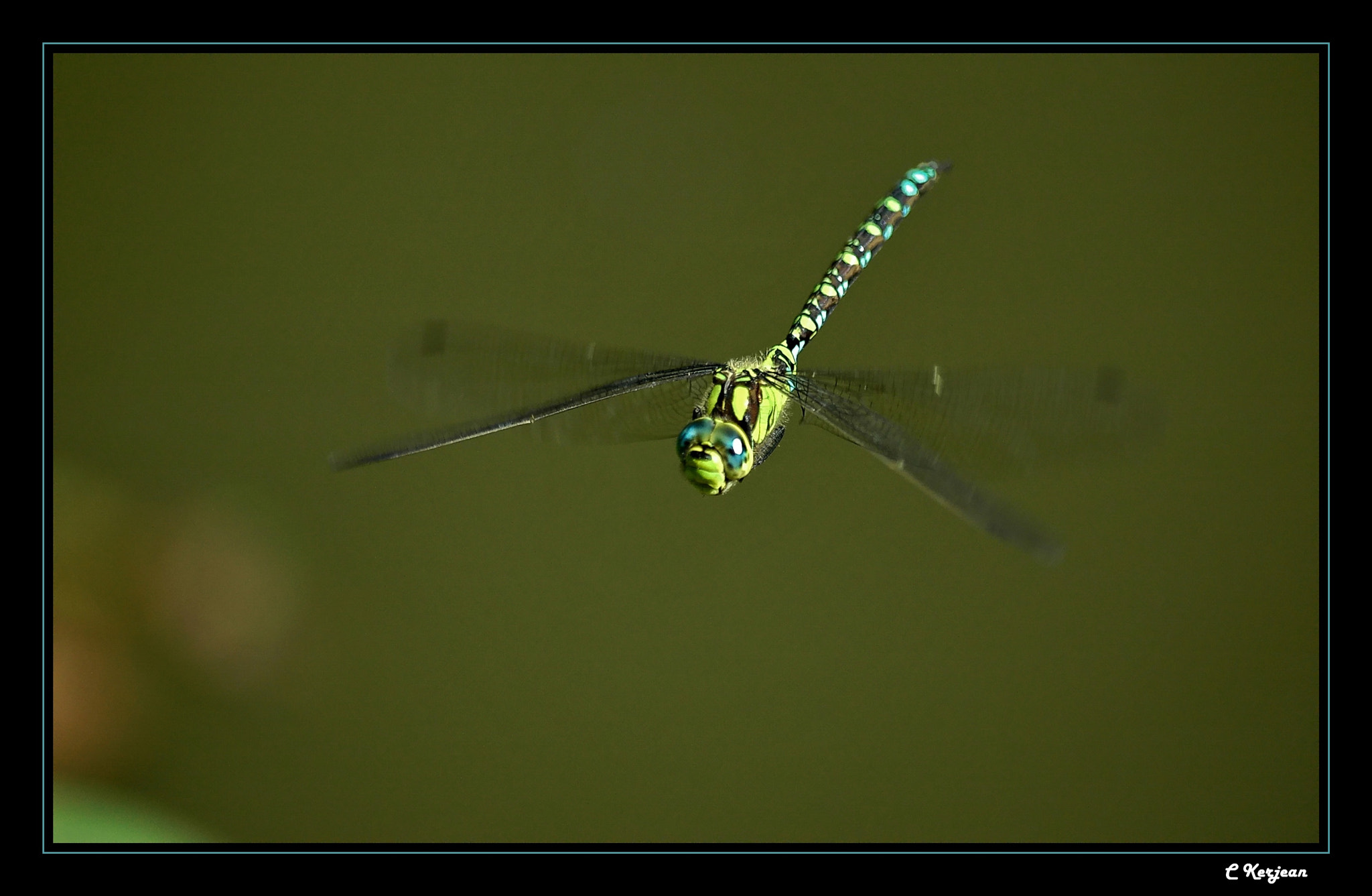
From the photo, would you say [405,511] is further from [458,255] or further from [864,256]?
[864,256]

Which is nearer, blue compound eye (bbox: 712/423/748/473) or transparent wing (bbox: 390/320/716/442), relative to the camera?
blue compound eye (bbox: 712/423/748/473)

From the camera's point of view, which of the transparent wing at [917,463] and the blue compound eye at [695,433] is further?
the blue compound eye at [695,433]

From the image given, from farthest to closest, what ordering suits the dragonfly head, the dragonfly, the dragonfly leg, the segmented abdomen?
the segmented abdomen
the dragonfly leg
the dragonfly head
the dragonfly

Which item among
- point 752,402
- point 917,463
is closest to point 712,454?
point 752,402

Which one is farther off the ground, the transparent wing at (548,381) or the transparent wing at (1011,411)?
the transparent wing at (548,381)

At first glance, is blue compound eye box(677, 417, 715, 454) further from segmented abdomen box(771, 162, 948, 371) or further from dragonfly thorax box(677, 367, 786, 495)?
segmented abdomen box(771, 162, 948, 371)

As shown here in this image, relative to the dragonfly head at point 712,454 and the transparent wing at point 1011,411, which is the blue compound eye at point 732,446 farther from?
the transparent wing at point 1011,411

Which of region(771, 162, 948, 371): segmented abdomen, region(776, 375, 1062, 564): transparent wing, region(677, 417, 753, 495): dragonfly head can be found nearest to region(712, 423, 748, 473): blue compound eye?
region(677, 417, 753, 495): dragonfly head

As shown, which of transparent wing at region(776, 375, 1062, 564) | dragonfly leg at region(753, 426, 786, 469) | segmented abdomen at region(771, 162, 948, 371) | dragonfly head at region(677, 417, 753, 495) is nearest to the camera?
transparent wing at region(776, 375, 1062, 564)

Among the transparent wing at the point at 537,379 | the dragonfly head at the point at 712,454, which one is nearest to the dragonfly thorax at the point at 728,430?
the dragonfly head at the point at 712,454
